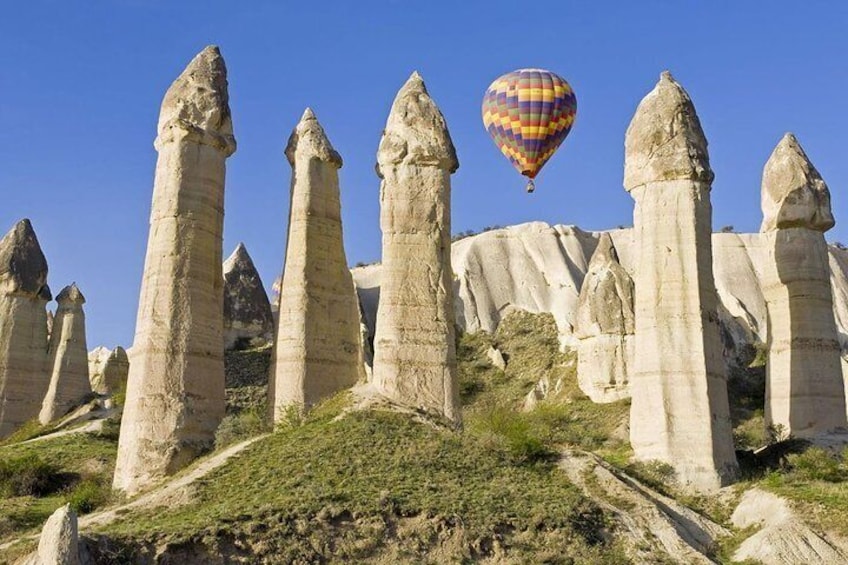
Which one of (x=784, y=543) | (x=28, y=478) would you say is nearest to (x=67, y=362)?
(x=28, y=478)

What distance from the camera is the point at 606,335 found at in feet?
129

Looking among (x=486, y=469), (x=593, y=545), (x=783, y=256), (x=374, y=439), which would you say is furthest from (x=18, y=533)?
(x=783, y=256)

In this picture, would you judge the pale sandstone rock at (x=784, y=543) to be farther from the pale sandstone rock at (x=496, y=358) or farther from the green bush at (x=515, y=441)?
the pale sandstone rock at (x=496, y=358)

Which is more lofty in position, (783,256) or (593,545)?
(783,256)

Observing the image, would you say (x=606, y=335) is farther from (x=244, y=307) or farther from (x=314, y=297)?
(x=314, y=297)

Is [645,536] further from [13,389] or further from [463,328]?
[463,328]

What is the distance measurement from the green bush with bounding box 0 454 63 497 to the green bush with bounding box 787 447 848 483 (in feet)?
48.7

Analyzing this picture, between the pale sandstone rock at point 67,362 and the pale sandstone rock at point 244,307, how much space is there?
625 centimetres

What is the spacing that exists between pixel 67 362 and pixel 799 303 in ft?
68.4

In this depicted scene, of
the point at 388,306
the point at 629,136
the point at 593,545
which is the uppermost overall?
the point at 629,136

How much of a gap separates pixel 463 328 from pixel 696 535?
3617 centimetres

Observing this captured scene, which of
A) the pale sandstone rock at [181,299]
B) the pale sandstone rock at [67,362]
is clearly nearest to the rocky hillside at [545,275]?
the pale sandstone rock at [67,362]

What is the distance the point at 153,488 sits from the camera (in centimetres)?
2269

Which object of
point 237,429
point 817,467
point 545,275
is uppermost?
point 545,275
